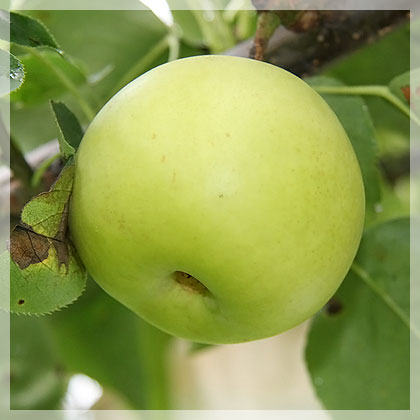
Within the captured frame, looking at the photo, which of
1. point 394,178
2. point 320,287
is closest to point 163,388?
point 394,178

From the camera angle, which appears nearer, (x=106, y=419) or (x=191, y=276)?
(x=191, y=276)

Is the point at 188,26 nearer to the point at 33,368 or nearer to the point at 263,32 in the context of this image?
the point at 263,32

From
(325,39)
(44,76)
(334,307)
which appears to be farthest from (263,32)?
(334,307)

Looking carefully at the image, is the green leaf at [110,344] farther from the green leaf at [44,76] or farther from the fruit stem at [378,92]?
the fruit stem at [378,92]

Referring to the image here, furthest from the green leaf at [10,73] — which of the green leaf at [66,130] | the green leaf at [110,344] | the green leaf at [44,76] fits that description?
the green leaf at [110,344]

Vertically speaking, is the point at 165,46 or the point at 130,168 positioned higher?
the point at 130,168

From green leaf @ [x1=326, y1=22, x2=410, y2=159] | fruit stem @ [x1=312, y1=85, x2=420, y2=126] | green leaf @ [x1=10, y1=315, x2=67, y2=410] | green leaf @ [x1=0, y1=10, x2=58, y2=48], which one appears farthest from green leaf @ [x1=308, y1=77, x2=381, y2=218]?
green leaf @ [x1=10, y1=315, x2=67, y2=410]

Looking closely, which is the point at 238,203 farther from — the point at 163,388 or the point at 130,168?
the point at 163,388

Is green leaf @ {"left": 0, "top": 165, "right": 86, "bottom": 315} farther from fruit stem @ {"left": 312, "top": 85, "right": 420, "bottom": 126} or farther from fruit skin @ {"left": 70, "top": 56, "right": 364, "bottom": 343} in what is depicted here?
fruit stem @ {"left": 312, "top": 85, "right": 420, "bottom": 126}
